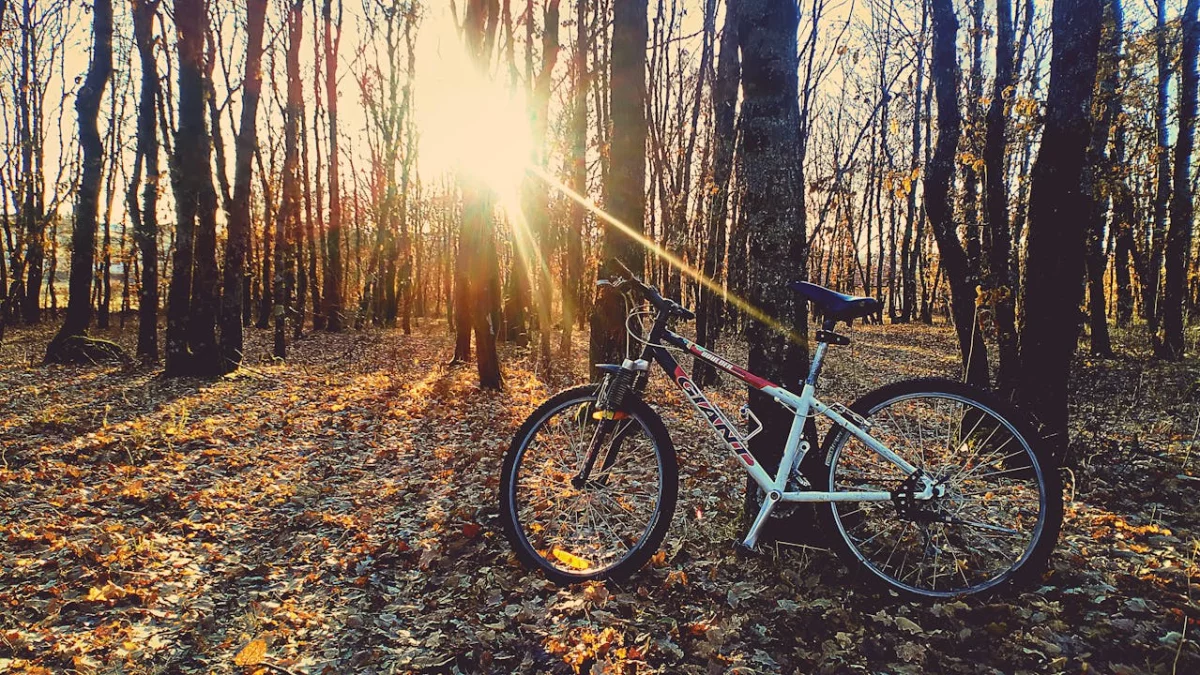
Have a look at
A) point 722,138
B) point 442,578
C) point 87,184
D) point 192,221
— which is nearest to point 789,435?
point 442,578

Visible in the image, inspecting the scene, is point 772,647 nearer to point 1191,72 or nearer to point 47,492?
point 47,492

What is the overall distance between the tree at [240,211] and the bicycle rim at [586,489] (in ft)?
30.1

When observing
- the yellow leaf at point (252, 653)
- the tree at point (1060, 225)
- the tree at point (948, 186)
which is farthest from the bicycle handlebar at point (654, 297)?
the tree at point (948, 186)

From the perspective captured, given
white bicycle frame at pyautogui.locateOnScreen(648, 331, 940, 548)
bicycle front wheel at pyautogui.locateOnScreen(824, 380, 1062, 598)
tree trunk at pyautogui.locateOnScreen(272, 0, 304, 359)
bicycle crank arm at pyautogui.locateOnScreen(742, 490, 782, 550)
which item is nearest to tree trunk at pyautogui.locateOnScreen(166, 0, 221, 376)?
tree trunk at pyautogui.locateOnScreen(272, 0, 304, 359)

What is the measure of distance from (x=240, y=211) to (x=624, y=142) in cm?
805

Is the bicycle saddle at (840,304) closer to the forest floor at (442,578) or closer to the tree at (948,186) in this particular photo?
the forest floor at (442,578)

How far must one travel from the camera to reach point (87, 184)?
479 inches

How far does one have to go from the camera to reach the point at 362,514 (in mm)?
4527

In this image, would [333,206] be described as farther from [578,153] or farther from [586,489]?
[586,489]

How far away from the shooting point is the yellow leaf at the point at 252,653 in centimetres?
265

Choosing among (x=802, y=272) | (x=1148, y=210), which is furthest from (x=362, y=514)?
(x=1148, y=210)

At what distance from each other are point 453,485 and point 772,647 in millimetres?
3230

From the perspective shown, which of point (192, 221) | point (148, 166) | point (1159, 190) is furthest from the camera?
point (1159, 190)

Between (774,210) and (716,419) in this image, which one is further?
(774,210)
